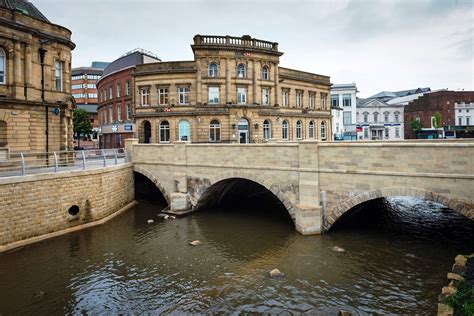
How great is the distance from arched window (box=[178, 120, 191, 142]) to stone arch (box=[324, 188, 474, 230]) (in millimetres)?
22188

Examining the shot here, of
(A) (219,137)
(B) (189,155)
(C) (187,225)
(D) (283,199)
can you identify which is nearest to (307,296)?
(D) (283,199)

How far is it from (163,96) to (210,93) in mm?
5069

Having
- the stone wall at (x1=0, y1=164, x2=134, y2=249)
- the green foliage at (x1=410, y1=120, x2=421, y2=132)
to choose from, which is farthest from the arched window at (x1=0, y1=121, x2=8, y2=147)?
the green foliage at (x1=410, y1=120, x2=421, y2=132)

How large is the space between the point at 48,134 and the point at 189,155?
32.9 feet

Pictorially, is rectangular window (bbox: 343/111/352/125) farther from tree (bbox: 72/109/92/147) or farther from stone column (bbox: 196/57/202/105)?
tree (bbox: 72/109/92/147)

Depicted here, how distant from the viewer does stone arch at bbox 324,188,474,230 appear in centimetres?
1149

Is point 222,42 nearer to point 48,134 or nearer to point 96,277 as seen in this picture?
point 48,134

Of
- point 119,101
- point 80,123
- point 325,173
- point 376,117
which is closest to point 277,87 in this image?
point 119,101

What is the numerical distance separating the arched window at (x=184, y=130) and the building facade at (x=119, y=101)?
5.76m

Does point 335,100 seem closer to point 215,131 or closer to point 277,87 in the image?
point 277,87

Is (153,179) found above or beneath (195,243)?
above

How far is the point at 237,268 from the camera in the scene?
12.3m

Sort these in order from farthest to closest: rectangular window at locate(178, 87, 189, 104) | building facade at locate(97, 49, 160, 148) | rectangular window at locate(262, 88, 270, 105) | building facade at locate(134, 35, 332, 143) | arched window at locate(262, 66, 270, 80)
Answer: building facade at locate(97, 49, 160, 148) → rectangular window at locate(262, 88, 270, 105) → arched window at locate(262, 66, 270, 80) → rectangular window at locate(178, 87, 189, 104) → building facade at locate(134, 35, 332, 143)

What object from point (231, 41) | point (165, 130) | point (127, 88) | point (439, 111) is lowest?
point (165, 130)
